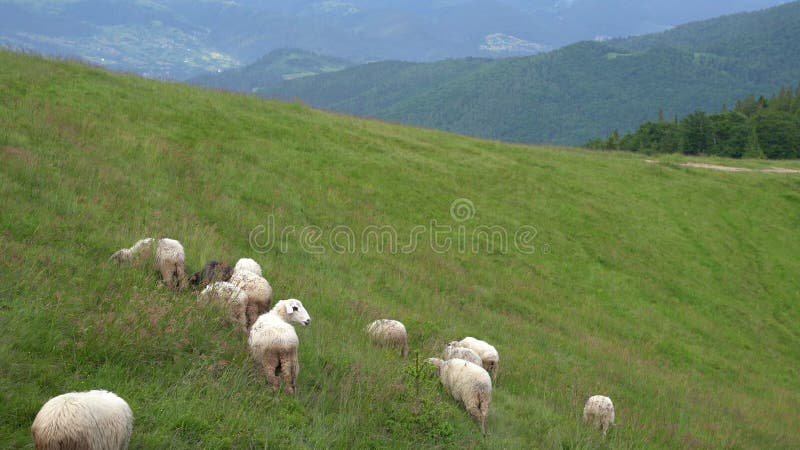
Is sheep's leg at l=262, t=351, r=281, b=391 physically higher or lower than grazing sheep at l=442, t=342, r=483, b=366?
higher

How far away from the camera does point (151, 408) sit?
19.2 feet

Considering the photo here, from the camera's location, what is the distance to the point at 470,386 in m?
8.70

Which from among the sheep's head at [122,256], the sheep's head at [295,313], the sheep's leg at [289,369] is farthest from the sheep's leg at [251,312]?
the sheep's leg at [289,369]

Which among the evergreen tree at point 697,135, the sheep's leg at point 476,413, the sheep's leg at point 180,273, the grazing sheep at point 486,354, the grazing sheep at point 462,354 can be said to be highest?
the evergreen tree at point 697,135

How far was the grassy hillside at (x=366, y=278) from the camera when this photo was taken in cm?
661

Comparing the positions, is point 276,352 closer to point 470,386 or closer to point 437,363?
point 470,386

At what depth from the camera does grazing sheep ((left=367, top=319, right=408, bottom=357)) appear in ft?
35.2

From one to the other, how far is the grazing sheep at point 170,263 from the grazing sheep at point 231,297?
103cm

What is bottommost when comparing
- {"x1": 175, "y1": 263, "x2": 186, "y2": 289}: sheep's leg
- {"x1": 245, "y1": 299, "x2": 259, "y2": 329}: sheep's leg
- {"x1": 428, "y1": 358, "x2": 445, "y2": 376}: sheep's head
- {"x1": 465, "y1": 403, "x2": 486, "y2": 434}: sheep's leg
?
{"x1": 465, "y1": 403, "x2": 486, "y2": 434}: sheep's leg

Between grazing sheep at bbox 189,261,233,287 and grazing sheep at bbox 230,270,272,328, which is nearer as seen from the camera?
grazing sheep at bbox 230,270,272,328

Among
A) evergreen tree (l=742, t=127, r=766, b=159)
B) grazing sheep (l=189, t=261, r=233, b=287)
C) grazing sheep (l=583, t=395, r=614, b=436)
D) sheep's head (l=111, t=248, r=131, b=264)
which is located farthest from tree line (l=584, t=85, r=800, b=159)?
sheep's head (l=111, t=248, r=131, b=264)

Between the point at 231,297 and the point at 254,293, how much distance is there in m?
0.85

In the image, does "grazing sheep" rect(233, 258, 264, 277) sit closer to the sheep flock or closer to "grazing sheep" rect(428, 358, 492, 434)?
the sheep flock

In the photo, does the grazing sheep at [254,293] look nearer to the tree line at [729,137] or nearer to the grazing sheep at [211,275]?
the grazing sheep at [211,275]
